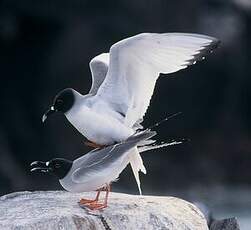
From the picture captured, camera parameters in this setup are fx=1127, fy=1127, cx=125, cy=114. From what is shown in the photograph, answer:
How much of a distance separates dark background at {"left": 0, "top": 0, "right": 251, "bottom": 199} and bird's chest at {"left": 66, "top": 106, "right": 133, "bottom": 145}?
561cm

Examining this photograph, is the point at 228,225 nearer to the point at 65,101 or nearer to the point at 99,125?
the point at 99,125

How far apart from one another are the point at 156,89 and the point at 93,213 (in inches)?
261

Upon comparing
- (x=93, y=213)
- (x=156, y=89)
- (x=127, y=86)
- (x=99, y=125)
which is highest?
(x=127, y=86)

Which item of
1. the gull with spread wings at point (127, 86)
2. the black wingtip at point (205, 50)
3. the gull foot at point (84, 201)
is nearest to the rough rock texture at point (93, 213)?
the gull foot at point (84, 201)

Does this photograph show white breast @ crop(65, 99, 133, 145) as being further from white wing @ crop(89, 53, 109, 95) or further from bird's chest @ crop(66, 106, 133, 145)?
white wing @ crop(89, 53, 109, 95)

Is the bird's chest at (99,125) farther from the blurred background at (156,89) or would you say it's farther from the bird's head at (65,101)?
the blurred background at (156,89)

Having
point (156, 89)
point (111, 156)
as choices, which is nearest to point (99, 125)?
point (111, 156)

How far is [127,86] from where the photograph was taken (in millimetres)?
4156

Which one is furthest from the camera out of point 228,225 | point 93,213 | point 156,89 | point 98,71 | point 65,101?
point 156,89

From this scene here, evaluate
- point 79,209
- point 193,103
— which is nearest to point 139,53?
point 79,209

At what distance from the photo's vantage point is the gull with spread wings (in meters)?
4.08

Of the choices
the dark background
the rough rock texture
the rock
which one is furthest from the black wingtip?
the dark background

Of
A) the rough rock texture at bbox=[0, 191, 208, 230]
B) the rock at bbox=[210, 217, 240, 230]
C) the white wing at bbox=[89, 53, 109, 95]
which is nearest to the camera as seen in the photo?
the rough rock texture at bbox=[0, 191, 208, 230]

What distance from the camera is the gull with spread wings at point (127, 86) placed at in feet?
13.4
